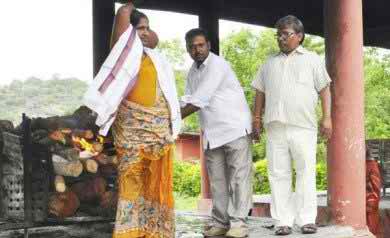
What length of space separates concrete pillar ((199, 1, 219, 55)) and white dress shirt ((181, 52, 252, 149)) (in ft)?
15.6

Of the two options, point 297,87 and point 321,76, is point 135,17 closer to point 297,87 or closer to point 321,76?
point 297,87

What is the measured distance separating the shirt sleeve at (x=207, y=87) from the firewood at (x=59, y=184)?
117cm

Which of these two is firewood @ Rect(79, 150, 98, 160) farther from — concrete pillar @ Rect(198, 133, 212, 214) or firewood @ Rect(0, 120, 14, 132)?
concrete pillar @ Rect(198, 133, 212, 214)

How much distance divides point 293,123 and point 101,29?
16.0 ft

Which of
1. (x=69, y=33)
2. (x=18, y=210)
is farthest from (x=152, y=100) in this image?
(x=69, y=33)

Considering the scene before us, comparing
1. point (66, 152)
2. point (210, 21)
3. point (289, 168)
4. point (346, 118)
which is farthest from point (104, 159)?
point (210, 21)

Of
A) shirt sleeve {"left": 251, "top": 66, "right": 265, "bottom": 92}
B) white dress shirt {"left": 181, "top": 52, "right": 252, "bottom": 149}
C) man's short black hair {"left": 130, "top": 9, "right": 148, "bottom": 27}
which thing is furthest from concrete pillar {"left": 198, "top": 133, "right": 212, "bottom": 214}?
man's short black hair {"left": 130, "top": 9, "right": 148, "bottom": 27}

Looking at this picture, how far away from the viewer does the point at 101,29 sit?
959cm

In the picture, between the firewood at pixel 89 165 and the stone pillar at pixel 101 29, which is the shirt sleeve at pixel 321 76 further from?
the stone pillar at pixel 101 29

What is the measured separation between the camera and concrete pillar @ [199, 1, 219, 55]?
403 inches

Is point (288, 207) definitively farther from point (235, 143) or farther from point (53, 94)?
point (53, 94)

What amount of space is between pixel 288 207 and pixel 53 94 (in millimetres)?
67751

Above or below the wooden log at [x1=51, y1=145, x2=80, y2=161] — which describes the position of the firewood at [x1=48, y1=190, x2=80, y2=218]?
below

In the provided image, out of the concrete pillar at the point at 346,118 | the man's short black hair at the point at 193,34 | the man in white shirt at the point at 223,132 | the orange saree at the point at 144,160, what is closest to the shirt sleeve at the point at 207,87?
the man in white shirt at the point at 223,132
